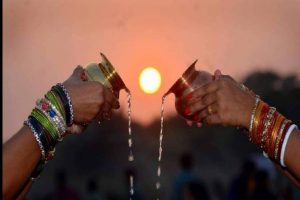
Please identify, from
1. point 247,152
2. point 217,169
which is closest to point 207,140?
point 247,152

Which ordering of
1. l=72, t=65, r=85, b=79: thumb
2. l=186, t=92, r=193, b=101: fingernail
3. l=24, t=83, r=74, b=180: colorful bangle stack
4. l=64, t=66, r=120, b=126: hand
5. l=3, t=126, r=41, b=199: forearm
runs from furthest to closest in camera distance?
l=186, t=92, r=193, b=101: fingernail < l=72, t=65, r=85, b=79: thumb < l=64, t=66, r=120, b=126: hand < l=24, t=83, r=74, b=180: colorful bangle stack < l=3, t=126, r=41, b=199: forearm

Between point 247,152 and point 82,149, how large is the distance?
7480 millimetres

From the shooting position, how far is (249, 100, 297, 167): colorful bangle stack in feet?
10.3

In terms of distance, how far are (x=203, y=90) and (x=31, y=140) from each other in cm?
93

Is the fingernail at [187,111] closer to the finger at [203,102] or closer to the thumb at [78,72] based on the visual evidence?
the finger at [203,102]

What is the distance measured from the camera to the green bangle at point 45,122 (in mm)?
2945

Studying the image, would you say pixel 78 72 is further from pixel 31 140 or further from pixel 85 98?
pixel 31 140

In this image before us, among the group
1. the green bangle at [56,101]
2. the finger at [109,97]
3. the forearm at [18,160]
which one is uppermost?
the finger at [109,97]

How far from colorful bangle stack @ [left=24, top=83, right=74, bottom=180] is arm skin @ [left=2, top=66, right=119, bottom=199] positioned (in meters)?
0.04

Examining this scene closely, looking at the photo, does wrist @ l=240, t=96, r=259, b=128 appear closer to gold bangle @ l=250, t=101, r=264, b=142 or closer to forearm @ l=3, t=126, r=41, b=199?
gold bangle @ l=250, t=101, r=264, b=142

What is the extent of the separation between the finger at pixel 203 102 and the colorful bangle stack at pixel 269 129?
20cm

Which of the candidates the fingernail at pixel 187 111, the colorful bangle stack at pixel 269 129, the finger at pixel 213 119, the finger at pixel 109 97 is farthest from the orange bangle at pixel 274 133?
the finger at pixel 109 97

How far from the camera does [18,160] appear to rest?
275 centimetres

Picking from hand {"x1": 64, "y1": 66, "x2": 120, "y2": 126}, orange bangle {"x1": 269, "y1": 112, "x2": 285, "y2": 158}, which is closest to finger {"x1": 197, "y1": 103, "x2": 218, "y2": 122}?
orange bangle {"x1": 269, "y1": 112, "x2": 285, "y2": 158}
